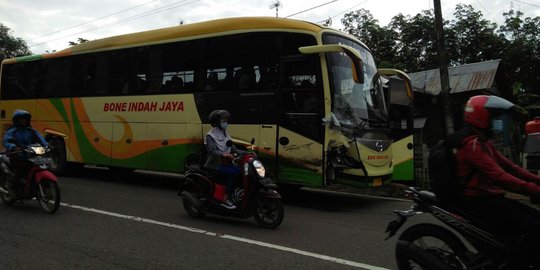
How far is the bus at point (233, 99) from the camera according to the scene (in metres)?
8.47

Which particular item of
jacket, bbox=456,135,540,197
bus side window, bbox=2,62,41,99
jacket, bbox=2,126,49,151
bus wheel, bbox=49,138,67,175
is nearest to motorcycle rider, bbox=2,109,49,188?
jacket, bbox=2,126,49,151

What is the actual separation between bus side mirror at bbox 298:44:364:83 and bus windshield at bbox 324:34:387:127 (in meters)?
0.34

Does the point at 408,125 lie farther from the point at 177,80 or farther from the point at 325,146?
the point at 177,80

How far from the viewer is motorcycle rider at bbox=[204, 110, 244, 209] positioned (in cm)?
702

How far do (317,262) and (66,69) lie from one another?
9681 mm

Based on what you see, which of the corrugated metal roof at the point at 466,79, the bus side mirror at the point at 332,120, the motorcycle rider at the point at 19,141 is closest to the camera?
the motorcycle rider at the point at 19,141

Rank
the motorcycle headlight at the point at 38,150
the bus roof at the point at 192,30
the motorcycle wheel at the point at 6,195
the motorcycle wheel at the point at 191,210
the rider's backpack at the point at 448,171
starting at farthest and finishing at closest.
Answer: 1. the bus roof at the point at 192,30
2. the motorcycle wheel at the point at 6,195
3. the motorcycle headlight at the point at 38,150
4. the motorcycle wheel at the point at 191,210
5. the rider's backpack at the point at 448,171

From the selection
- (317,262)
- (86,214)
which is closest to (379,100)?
(317,262)

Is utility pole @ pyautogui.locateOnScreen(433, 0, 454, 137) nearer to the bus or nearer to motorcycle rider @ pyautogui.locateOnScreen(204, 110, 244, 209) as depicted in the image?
the bus

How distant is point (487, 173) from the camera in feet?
11.8

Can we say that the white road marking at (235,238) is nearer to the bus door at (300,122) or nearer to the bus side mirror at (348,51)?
the bus door at (300,122)

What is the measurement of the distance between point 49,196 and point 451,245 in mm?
6100

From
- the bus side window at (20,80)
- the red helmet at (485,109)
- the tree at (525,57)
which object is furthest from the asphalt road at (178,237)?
the tree at (525,57)

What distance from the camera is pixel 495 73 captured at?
20422mm
